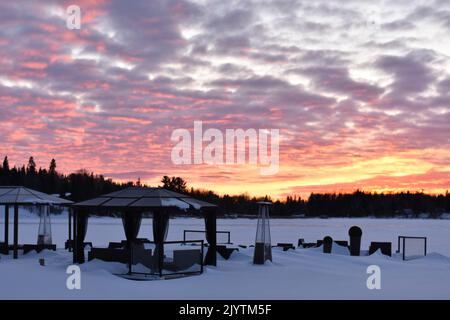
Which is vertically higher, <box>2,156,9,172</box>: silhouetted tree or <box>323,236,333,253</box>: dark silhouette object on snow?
<box>2,156,9,172</box>: silhouetted tree

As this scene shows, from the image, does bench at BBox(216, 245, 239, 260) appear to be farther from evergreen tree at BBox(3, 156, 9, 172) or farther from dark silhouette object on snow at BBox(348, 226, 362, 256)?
evergreen tree at BBox(3, 156, 9, 172)

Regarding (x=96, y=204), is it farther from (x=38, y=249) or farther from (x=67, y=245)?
(x=67, y=245)

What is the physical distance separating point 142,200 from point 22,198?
7.59 m

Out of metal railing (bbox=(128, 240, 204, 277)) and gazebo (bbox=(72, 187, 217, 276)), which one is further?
gazebo (bbox=(72, 187, 217, 276))

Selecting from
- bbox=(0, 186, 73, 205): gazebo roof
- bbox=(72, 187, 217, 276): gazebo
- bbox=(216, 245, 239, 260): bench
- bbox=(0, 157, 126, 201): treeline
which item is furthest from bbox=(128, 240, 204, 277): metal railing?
bbox=(0, 157, 126, 201): treeline

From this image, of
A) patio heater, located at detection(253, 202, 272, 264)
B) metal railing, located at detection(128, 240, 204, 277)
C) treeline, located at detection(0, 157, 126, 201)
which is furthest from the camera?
treeline, located at detection(0, 157, 126, 201)

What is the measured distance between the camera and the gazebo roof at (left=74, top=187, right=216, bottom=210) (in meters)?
20.3

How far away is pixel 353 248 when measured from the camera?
2989 cm

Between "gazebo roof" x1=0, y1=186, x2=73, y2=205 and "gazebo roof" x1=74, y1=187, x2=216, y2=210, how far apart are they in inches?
190

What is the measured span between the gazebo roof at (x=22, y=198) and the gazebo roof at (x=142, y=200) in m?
4.84

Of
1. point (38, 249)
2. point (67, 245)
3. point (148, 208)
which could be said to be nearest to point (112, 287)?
point (148, 208)

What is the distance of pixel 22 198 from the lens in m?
25.9
